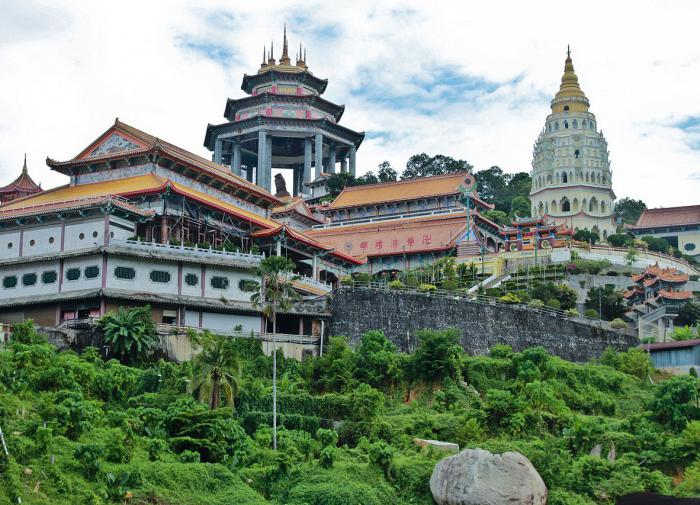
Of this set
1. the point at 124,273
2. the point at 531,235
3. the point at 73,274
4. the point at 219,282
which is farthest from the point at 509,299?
the point at 73,274

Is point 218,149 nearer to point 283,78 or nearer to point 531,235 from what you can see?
point 283,78

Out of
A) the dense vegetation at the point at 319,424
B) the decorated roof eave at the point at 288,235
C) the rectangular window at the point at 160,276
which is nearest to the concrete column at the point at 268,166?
the decorated roof eave at the point at 288,235

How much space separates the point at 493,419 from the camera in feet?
161

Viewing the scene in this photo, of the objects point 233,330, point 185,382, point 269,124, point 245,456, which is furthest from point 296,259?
point 269,124

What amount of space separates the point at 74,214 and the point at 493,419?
23.5 metres

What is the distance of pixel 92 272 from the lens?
185 feet

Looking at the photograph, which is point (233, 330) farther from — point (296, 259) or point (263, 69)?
point (263, 69)

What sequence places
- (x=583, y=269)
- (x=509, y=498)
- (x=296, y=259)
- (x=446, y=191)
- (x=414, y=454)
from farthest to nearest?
(x=446, y=191)
(x=583, y=269)
(x=296, y=259)
(x=414, y=454)
(x=509, y=498)

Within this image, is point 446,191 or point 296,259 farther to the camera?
point 446,191

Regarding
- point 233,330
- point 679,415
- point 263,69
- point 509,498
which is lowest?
point 509,498

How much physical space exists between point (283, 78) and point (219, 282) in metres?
58.2

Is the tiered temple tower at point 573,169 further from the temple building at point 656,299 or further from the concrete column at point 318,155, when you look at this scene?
the temple building at point 656,299

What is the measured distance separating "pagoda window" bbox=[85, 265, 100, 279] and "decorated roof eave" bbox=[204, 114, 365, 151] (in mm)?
56043

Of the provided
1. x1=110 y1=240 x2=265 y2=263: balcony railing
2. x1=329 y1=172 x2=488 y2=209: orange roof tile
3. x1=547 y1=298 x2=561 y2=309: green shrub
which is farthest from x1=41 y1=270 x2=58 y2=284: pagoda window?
x1=329 y1=172 x2=488 y2=209: orange roof tile
